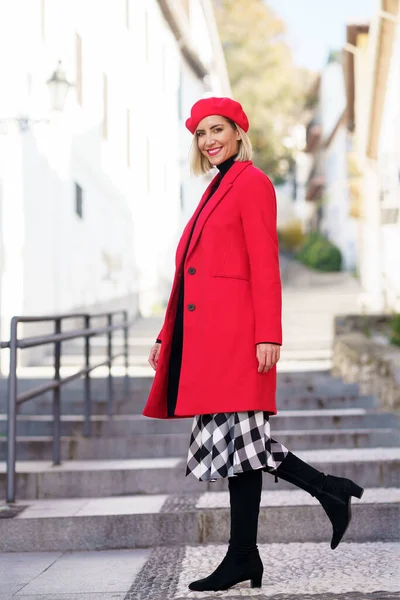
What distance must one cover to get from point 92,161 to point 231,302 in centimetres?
1220

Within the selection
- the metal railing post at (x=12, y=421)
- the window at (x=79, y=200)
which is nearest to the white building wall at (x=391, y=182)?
the window at (x=79, y=200)

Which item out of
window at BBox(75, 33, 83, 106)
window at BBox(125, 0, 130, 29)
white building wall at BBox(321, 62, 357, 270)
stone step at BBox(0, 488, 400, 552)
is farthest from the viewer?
white building wall at BBox(321, 62, 357, 270)

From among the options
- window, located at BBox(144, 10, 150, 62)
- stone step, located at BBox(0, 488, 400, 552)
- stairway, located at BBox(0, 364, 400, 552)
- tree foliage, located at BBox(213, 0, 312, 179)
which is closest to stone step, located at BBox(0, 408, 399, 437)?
stairway, located at BBox(0, 364, 400, 552)

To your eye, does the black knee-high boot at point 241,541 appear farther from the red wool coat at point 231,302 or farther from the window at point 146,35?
the window at point 146,35

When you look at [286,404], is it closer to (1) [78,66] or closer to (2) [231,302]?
(2) [231,302]

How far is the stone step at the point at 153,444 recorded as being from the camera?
6.42 m

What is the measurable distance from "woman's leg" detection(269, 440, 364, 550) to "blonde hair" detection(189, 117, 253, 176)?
1.00 meters

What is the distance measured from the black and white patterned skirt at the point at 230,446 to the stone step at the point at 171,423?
11.2 feet

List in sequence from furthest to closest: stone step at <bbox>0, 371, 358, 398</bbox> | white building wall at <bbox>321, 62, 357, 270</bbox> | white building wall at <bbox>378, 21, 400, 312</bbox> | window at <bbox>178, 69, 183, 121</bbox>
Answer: white building wall at <bbox>321, 62, 357, 270</bbox>, window at <bbox>178, 69, 183, 121</bbox>, white building wall at <bbox>378, 21, 400, 312</bbox>, stone step at <bbox>0, 371, 358, 398</bbox>

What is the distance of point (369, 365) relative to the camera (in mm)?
8172

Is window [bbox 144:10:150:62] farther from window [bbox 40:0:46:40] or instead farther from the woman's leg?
the woman's leg

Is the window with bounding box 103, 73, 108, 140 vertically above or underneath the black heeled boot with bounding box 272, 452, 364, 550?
above

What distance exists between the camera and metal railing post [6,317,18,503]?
16.4ft

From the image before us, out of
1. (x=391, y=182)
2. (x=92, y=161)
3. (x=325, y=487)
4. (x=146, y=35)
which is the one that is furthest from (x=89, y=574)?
(x=146, y=35)
